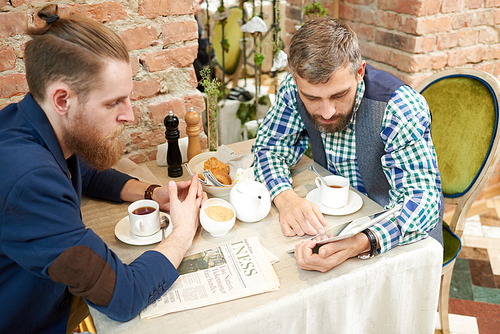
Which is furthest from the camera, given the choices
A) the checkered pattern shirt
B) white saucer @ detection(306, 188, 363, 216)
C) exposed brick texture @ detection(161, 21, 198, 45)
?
exposed brick texture @ detection(161, 21, 198, 45)

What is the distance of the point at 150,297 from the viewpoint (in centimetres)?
92

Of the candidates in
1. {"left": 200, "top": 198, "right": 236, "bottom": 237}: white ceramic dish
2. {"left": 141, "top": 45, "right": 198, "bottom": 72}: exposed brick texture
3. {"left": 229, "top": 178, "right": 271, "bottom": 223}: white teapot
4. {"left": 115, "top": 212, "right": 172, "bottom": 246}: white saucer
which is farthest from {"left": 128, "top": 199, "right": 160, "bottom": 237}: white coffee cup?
{"left": 141, "top": 45, "right": 198, "bottom": 72}: exposed brick texture

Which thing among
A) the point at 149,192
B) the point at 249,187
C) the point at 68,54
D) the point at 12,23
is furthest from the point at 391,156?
the point at 12,23

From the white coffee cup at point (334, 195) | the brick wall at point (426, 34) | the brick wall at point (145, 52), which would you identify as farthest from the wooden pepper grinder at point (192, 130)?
the brick wall at point (426, 34)

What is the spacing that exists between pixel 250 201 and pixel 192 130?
1.63ft

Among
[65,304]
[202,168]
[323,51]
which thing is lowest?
[65,304]

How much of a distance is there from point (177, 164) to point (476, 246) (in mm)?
1814

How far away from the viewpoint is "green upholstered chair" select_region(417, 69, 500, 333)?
5.01ft

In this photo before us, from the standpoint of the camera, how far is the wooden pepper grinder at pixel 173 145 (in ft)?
4.85

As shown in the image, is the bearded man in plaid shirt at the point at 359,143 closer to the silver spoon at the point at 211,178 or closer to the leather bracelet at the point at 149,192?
the silver spoon at the point at 211,178

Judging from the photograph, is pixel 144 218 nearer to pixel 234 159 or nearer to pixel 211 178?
pixel 211 178

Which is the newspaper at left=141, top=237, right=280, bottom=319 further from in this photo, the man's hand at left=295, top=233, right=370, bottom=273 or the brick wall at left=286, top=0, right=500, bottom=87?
the brick wall at left=286, top=0, right=500, bottom=87

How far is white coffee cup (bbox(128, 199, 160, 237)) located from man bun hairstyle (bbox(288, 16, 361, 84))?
0.59 meters

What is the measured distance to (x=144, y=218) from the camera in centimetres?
111
